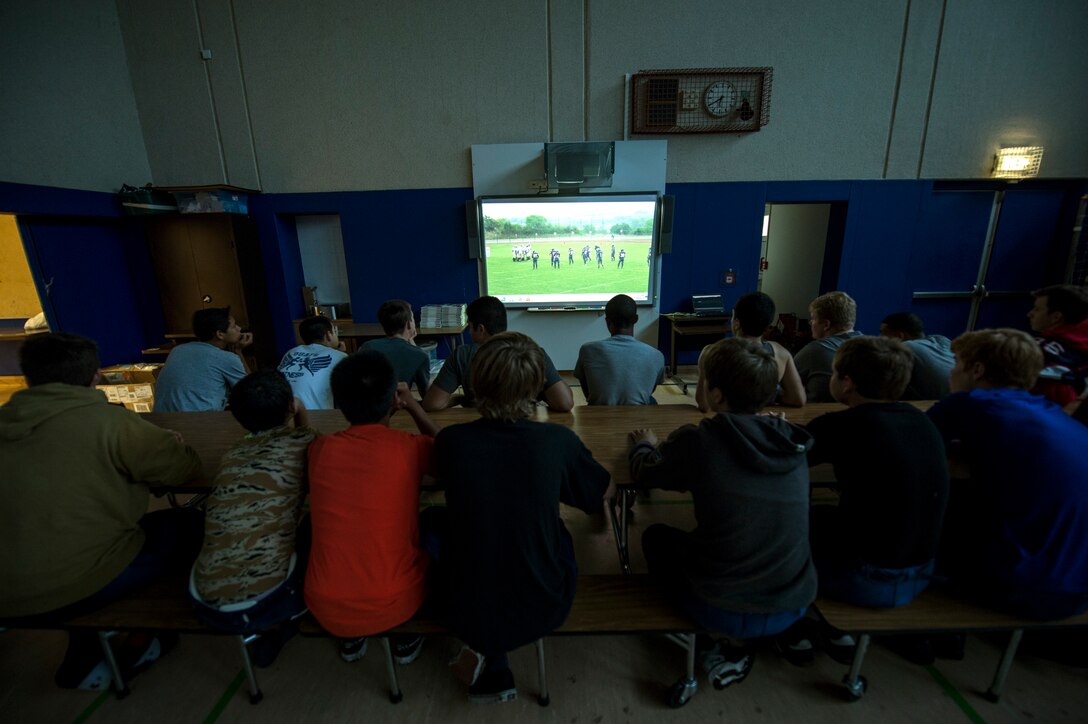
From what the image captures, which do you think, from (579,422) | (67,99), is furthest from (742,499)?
(67,99)

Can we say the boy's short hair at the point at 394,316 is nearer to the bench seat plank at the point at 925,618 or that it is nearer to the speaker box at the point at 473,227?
the bench seat plank at the point at 925,618

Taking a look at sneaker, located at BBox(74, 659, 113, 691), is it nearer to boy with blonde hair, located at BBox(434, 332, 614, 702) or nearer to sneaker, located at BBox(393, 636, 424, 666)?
sneaker, located at BBox(393, 636, 424, 666)

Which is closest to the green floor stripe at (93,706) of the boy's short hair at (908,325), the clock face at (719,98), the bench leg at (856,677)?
the bench leg at (856,677)

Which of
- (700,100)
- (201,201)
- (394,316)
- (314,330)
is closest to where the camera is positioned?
(394,316)

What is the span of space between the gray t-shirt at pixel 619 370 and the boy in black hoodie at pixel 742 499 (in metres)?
0.85

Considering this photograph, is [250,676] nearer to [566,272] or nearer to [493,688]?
[493,688]

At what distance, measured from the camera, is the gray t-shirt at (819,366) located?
2.29 meters

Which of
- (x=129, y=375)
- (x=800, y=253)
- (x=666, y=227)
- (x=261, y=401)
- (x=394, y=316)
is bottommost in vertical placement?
(x=129, y=375)

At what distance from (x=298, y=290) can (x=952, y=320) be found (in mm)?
8101

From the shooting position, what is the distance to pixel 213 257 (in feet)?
15.5

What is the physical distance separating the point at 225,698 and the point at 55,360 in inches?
51.3

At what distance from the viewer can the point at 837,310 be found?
2.32 m

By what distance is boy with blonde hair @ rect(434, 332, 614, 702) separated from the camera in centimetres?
120

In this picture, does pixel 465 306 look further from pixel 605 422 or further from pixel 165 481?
pixel 165 481
